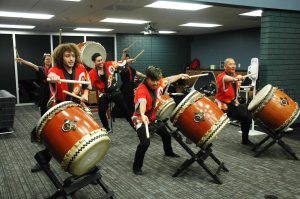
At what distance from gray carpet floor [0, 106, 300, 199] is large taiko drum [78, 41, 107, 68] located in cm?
126

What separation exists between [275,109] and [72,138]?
230cm

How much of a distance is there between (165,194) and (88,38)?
747 centimetres

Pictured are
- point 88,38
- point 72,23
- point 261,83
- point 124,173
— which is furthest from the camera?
point 88,38

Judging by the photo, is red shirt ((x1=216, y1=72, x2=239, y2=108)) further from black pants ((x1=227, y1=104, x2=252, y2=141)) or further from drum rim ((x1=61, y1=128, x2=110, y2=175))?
drum rim ((x1=61, y1=128, x2=110, y2=175))

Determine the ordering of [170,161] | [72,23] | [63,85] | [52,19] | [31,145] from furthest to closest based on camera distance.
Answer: [72,23]
[52,19]
[31,145]
[170,161]
[63,85]

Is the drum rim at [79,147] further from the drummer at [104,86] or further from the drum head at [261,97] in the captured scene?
the drummer at [104,86]

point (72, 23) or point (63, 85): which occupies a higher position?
point (72, 23)

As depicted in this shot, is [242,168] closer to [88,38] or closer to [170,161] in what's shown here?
[170,161]

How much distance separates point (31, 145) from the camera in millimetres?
4234

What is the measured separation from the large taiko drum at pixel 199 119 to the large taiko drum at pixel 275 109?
2.57ft

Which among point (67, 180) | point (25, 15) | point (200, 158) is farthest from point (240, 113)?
point (25, 15)

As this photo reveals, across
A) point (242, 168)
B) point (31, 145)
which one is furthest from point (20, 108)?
point (242, 168)

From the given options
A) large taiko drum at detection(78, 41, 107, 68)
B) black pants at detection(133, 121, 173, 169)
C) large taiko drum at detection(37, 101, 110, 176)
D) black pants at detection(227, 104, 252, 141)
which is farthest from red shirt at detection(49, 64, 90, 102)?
black pants at detection(227, 104, 252, 141)

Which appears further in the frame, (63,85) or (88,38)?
(88,38)
